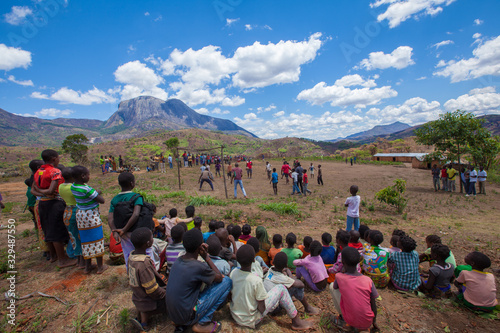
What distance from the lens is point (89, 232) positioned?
146 inches

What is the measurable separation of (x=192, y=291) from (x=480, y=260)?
3.96m

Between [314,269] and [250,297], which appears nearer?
[250,297]

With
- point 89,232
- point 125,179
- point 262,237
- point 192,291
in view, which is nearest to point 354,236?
point 262,237

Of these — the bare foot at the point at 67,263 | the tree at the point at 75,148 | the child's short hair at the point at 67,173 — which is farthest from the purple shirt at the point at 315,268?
the tree at the point at 75,148

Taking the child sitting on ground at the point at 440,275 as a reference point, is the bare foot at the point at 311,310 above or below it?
below

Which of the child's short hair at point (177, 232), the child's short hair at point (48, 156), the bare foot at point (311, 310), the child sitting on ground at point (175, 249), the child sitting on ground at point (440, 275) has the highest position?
the child's short hair at point (48, 156)

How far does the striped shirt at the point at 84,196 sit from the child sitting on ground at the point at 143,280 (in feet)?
4.94

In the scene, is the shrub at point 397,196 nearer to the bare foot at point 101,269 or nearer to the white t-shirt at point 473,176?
the white t-shirt at point 473,176

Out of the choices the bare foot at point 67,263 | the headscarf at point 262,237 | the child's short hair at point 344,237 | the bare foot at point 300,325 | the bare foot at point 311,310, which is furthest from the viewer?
the headscarf at point 262,237

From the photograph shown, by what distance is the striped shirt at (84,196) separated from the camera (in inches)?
138

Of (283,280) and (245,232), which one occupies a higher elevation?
(245,232)

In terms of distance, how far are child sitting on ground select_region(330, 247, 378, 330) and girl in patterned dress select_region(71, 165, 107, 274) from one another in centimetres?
383

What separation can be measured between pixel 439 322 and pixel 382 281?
0.82m

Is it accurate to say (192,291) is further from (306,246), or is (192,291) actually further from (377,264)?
(377,264)
